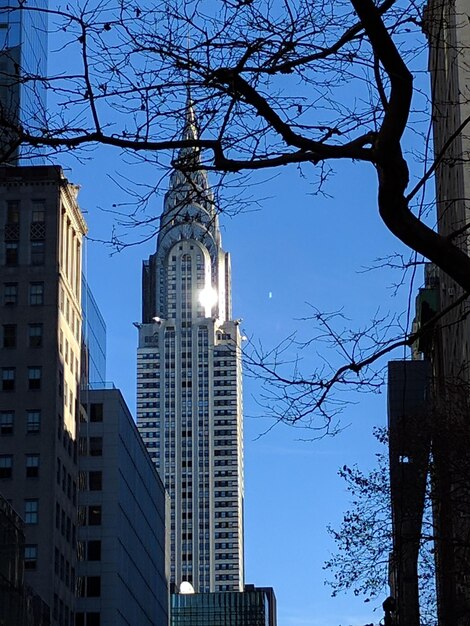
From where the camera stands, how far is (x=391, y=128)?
1051 cm

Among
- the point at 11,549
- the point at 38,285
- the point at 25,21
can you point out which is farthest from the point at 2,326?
the point at 11,549

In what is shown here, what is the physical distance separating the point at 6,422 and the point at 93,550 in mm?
12361

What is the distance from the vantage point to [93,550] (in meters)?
99.1

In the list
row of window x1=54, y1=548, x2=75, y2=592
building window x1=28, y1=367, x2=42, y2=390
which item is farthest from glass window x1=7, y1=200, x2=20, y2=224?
row of window x1=54, y1=548, x2=75, y2=592

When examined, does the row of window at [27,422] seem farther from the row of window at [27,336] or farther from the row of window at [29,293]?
the row of window at [29,293]

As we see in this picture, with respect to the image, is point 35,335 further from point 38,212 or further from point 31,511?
point 31,511

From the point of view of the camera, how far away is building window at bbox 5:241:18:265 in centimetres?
9575

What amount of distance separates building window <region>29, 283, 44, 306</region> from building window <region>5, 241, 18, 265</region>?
210cm

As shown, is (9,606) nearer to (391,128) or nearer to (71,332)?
(71,332)

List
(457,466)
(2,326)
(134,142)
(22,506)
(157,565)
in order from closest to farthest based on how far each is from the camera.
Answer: (134,142) → (457,466) → (22,506) → (2,326) → (157,565)

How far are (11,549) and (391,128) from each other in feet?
172

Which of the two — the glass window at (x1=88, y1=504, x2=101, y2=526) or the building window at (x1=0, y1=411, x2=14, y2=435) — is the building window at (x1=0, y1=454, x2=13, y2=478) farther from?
the glass window at (x1=88, y1=504, x2=101, y2=526)

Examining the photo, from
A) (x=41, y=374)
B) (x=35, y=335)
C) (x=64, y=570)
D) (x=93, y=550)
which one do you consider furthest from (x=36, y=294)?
(x=93, y=550)

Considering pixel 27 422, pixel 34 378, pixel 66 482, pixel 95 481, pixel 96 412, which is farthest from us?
pixel 96 412
